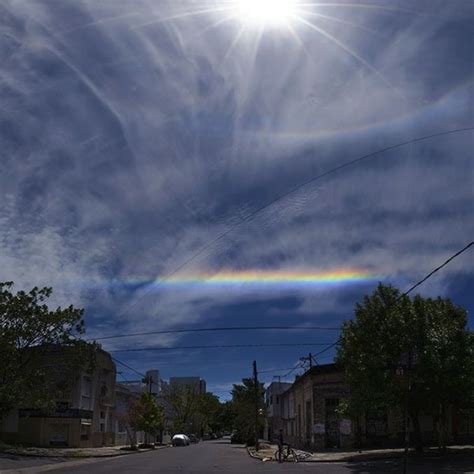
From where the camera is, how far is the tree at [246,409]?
76.6 metres

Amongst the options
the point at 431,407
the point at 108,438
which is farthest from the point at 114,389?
the point at 431,407

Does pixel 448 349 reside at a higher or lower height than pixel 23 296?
lower

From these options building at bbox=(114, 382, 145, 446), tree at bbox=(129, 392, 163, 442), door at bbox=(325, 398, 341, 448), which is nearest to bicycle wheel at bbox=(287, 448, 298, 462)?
door at bbox=(325, 398, 341, 448)

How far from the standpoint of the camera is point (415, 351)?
25656mm

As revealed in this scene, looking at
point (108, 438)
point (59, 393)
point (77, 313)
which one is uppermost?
point (77, 313)

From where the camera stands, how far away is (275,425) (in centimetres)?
8112

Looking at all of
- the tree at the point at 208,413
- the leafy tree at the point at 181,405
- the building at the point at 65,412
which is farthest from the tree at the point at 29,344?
the tree at the point at 208,413

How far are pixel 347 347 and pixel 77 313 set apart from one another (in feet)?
62.8

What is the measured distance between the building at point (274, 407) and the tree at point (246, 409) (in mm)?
1350

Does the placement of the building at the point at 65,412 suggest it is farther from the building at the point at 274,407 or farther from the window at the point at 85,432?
the building at the point at 274,407

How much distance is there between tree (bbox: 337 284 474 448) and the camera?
88.2ft

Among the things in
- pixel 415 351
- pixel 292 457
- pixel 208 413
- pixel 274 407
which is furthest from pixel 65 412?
pixel 208 413

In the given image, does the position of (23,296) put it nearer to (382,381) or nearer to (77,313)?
(77,313)

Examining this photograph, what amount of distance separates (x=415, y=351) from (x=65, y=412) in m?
34.6
